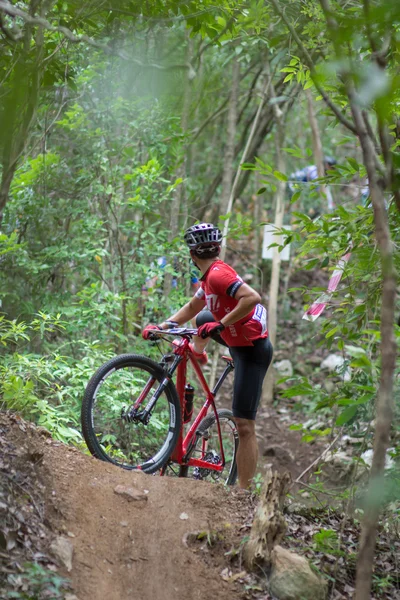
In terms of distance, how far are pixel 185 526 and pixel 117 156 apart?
432cm

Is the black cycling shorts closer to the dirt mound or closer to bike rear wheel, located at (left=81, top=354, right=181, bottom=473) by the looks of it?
bike rear wheel, located at (left=81, top=354, right=181, bottom=473)

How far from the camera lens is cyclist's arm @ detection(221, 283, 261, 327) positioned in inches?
177

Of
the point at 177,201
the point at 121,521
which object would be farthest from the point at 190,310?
the point at 177,201

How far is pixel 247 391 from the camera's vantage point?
4828 mm

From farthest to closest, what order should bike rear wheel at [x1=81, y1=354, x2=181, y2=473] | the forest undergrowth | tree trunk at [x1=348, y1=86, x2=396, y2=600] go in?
bike rear wheel at [x1=81, y1=354, x2=181, y2=473] → the forest undergrowth → tree trunk at [x1=348, y1=86, x2=396, y2=600]

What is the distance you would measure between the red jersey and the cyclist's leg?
0.08 metres

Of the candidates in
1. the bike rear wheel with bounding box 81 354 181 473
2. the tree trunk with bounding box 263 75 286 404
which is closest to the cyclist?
the bike rear wheel with bounding box 81 354 181 473

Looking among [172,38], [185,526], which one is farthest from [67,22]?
[185,526]

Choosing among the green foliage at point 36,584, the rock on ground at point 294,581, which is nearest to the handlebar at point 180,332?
the rock on ground at point 294,581

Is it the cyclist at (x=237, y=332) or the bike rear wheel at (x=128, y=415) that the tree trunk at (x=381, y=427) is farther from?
the bike rear wheel at (x=128, y=415)

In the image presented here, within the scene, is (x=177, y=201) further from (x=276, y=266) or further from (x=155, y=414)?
(x=276, y=266)

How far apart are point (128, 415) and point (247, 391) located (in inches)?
33.9

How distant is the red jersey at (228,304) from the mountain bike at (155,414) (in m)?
0.26

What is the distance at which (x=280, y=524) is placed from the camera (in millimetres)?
3553
